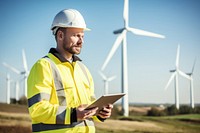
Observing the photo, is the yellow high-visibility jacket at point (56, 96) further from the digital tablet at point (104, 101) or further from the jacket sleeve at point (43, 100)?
the digital tablet at point (104, 101)

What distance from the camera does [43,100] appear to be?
1978 millimetres

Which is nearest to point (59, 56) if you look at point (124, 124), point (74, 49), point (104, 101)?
point (74, 49)

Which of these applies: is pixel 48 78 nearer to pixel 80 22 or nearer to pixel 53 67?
pixel 53 67

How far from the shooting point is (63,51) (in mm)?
2182

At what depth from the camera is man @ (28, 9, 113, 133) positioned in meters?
1.97

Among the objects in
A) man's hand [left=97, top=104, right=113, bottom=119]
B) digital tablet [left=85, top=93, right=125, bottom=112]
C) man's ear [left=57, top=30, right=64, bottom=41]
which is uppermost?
man's ear [left=57, top=30, right=64, bottom=41]

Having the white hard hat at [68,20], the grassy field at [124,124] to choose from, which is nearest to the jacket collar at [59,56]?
the white hard hat at [68,20]

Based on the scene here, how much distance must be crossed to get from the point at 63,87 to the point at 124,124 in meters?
15.5

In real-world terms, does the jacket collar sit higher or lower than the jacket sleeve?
higher

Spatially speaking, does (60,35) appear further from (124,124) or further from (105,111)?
(124,124)

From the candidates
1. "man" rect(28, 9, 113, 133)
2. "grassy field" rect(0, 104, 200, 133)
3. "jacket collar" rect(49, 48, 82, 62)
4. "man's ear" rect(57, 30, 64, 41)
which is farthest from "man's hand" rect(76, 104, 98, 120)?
"grassy field" rect(0, 104, 200, 133)

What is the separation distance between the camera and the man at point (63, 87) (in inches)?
77.6

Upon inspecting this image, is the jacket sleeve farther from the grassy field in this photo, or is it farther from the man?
the grassy field

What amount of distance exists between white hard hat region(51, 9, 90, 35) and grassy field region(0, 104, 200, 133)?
1079 cm
